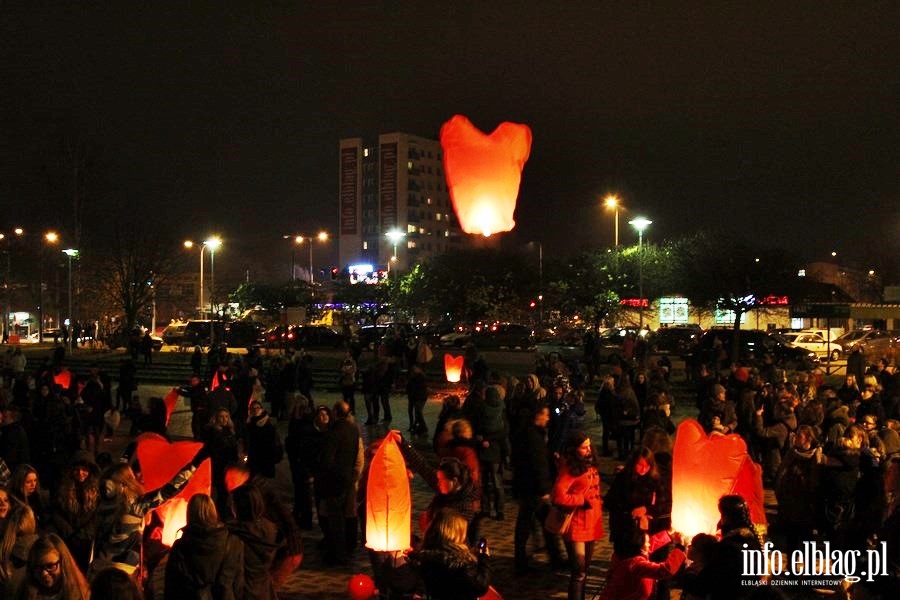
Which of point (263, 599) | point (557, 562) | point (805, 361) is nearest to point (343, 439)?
point (557, 562)

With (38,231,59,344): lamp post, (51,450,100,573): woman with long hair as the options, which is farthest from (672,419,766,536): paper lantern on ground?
(38,231,59,344): lamp post

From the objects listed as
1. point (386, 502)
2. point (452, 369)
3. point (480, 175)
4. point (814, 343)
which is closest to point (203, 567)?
point (386, 502)

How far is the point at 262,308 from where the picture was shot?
224 ft

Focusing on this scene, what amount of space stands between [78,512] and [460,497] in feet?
9.60

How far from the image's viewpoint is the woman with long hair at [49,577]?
5.16 metres

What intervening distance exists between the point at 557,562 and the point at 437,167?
154 m

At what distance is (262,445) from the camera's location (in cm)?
1142

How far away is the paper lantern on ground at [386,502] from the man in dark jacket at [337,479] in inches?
62.6

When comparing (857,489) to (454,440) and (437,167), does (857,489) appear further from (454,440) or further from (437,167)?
(437,167)

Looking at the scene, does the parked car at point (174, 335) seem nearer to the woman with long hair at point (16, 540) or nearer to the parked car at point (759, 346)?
the parked car at point (759, 346)

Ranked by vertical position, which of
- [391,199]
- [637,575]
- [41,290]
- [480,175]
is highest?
[391,199]

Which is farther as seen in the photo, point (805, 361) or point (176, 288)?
point (176, 288)

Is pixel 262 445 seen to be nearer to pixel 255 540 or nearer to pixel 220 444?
pixel 220 444

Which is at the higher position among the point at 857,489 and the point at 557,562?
the point at 857,489
